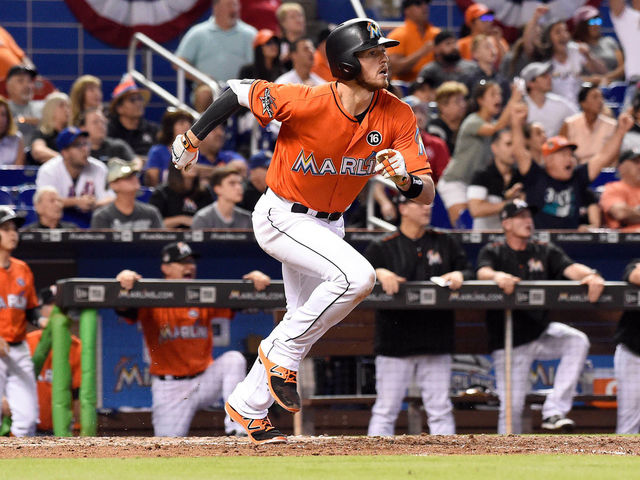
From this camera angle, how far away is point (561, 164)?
941 centimetres

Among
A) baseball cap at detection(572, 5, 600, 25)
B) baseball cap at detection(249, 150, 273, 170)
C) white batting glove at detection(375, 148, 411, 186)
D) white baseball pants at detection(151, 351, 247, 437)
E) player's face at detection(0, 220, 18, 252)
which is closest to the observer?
white batting glove at detection(375, 148, 411, 186)

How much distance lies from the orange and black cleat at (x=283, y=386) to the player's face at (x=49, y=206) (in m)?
3.52

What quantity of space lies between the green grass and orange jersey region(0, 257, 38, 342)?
2818mm

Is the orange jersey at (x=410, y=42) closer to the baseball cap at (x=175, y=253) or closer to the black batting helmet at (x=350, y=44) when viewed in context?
the baseball cap at (x=175, y=253)

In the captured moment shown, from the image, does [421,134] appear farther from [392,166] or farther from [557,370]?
[392,166]

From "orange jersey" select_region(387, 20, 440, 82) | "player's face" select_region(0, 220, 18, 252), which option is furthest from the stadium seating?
"orange jersey" select_region(387, 20, 440, 82)

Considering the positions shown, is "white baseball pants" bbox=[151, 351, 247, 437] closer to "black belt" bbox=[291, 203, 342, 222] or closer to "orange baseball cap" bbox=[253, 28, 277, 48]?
"black belt" bbox=[291, 203, 342, 222]

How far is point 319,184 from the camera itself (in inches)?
221

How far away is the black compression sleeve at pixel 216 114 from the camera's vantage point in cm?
566

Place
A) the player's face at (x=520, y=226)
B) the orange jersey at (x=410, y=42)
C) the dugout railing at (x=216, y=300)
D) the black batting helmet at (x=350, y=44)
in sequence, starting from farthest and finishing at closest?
1. the orange jersey at (x=410, y=42)
2. the player's face at (x=520, y=226)
3. the dugout railing at (x=216, y=300)
4. the black batting helmet at (x=350, y=44)

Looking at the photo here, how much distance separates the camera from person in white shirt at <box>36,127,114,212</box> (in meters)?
9.16

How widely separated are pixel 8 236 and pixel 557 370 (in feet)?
12.3

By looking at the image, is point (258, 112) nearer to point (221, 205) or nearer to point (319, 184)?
point (319, 184)

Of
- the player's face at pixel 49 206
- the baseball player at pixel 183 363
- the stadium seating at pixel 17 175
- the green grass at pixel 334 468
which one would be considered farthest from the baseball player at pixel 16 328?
the green grass at pixel 334 468
